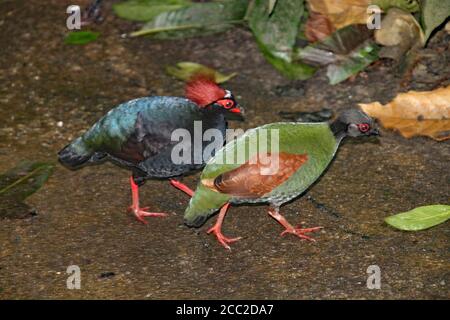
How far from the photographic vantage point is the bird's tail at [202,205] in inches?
204

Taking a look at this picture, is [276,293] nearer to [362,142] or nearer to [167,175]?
[167,175]

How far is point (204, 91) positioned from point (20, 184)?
4.39 ft

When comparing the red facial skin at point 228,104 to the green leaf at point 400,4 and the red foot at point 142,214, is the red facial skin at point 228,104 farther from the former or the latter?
the green leaf at point 400,4

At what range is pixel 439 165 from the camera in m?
5.89

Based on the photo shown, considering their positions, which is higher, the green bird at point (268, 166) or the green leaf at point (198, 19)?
the green bird at point (268, 166)

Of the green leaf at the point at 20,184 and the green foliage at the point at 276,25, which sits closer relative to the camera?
the green leaf at the point at 20,184

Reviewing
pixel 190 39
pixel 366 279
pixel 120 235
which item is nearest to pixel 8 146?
pixel 120 235

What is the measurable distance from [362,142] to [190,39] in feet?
6.14

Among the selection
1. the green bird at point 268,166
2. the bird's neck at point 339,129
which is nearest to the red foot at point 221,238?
the green bird at point 268,166

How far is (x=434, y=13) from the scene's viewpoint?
6332 millimetres

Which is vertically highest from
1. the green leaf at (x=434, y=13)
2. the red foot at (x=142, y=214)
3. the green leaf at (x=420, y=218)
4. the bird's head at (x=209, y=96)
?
the green leaf at (x=434, y=13)

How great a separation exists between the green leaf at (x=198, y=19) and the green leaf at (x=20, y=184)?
173 cm

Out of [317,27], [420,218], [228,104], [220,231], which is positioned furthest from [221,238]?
[317,27]

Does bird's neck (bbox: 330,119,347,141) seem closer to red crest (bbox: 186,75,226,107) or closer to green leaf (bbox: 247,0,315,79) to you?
red crest (bbox: 186,75,226,107)
